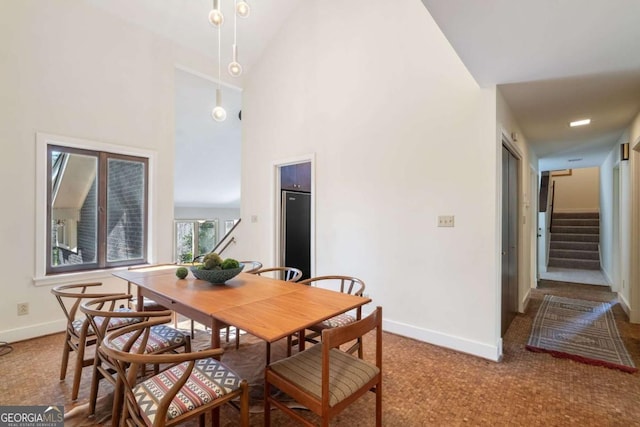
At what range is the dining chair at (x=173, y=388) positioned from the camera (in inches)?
45.8

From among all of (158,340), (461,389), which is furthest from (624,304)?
(158,340)

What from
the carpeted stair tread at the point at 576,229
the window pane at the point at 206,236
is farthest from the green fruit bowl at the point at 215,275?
the carpeted stair tread at the point at 576,229

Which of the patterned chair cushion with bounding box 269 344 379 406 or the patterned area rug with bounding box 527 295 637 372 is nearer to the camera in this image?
the patterned chair cushion with bounding box 269 344 379 406

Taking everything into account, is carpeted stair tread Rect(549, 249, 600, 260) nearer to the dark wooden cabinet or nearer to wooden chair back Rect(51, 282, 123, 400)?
the dark wooden cabinet

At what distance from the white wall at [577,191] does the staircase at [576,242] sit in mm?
706

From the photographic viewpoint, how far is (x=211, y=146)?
611 centimetres

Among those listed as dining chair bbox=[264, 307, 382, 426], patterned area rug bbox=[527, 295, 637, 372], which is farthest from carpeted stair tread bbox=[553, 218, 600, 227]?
dining chair bbox=[264, 307, 382, 426]

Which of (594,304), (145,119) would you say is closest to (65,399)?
(145,119)

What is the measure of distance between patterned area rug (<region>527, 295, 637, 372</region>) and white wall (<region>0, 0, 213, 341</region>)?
4436 mm

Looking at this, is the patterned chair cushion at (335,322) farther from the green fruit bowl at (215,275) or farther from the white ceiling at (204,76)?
the white ceiling at (204,76)

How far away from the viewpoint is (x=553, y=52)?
200 centimetres

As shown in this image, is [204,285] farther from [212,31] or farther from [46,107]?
[212,31]

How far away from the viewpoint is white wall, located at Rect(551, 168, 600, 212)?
318 inches

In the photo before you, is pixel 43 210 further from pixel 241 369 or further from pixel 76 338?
pixel 241 369
